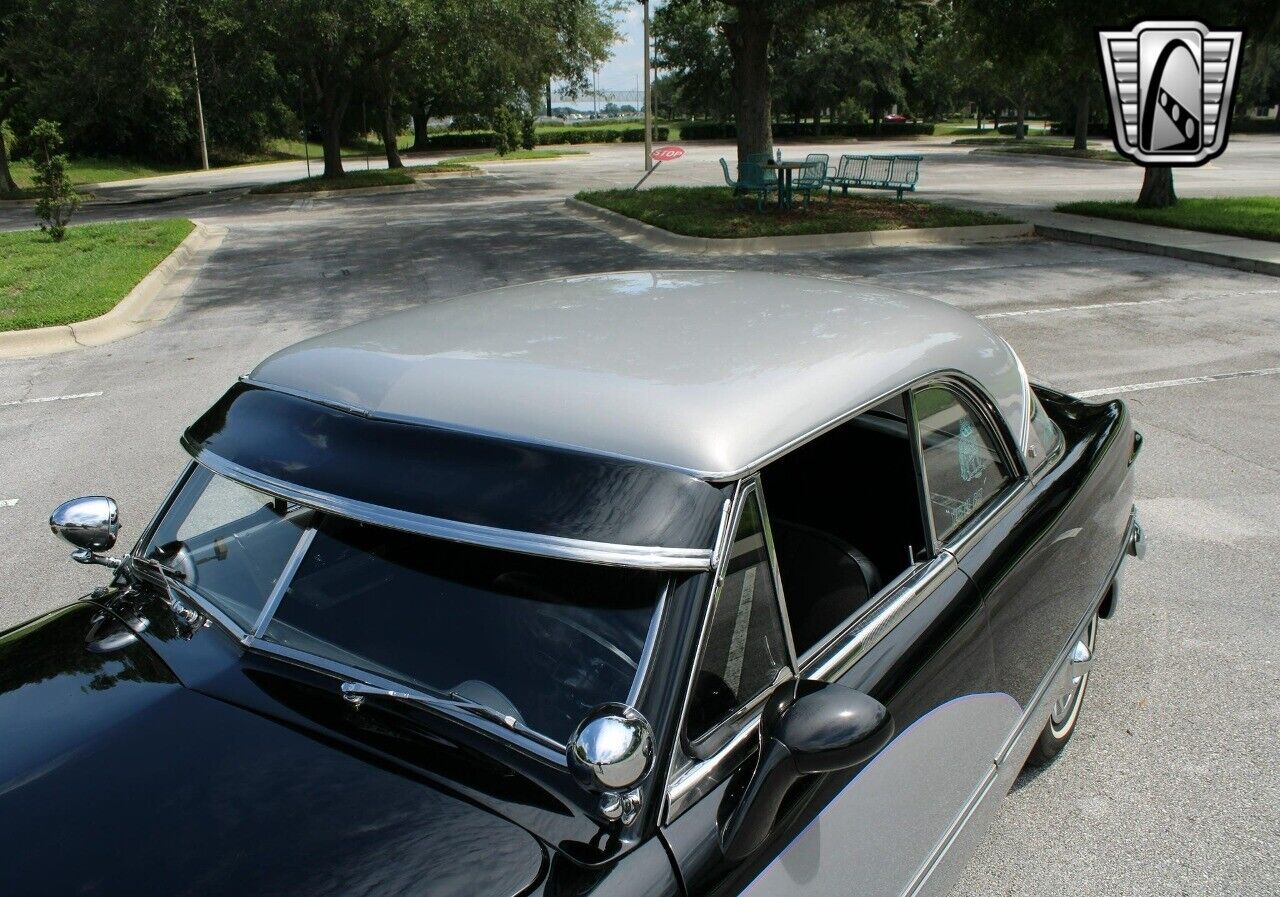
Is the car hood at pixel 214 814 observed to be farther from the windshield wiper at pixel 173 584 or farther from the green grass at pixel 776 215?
the green grass at pixel 776 215

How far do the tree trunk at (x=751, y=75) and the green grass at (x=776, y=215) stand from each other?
1.24 metres

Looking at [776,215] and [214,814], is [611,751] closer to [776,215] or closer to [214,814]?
[214,814]

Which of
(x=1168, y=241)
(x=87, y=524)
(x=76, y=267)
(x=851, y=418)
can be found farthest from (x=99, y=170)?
(x=851, y=418)

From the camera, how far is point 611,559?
1.92 meters

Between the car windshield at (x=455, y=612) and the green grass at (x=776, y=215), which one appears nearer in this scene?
the car windshield at (x=455, y=612)

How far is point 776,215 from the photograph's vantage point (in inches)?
714

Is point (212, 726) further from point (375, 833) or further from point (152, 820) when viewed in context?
point (375, 833)

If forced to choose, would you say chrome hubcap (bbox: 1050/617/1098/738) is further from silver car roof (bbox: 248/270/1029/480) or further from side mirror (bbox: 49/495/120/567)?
side mirror (bbox: 49/495/120/567)

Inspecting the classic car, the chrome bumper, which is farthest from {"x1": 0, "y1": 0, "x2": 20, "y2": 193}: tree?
the chrome bumper

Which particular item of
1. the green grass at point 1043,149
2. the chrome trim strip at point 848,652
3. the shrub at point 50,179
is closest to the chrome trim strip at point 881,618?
the chrome trim strip at point 848,652

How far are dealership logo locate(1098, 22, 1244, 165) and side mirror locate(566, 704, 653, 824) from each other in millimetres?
17779

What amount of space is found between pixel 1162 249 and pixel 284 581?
50.8 feet

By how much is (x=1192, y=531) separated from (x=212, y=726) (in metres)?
5.14

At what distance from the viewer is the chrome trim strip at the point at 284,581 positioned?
222cm
